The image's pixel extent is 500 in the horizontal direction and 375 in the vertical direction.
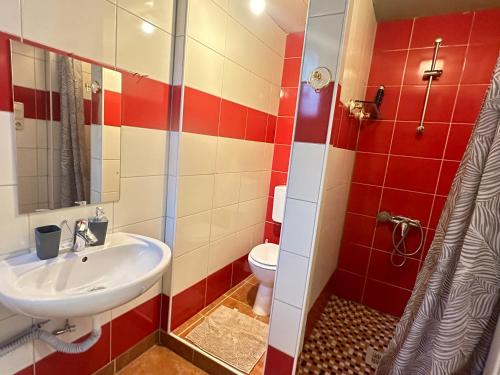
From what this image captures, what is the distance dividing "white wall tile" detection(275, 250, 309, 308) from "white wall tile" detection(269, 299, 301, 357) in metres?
0.04

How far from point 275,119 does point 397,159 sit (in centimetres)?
111

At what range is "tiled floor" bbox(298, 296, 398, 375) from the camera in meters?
1.66

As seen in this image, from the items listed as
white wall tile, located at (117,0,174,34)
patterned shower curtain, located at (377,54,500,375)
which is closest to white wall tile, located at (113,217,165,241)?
white wall tile, located at (117,0,174,34)

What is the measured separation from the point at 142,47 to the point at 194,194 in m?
0.88

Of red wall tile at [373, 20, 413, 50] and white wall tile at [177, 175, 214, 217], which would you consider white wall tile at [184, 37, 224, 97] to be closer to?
white wall tile at [177, 175, 214, 217]

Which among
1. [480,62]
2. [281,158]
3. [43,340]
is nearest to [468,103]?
[480,62]

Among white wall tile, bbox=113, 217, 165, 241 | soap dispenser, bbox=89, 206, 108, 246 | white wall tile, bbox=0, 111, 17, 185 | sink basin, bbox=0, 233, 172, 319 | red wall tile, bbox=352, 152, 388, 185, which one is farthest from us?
red wall tile, bbox=352, 152, 388, 185

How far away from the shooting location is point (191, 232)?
1775 mm

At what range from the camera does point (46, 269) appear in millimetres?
1028

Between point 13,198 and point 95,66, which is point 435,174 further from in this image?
point 13,198

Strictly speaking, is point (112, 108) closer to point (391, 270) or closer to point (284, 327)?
point (284, 327)

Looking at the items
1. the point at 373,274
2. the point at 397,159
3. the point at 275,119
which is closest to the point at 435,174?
the point at 397,159

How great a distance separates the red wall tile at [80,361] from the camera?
3.91ft

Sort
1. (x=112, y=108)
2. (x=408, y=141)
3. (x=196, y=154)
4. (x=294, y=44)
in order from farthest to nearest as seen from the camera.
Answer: (x=294, y=44) → (x=408, y=141) → (x=196, y=154) → (x=112, y=108)
